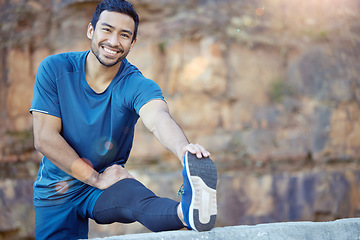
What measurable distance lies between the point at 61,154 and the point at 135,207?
480 millimetres

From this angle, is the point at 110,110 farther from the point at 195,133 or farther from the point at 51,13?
the point at 51,13

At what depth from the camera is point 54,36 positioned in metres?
5.42

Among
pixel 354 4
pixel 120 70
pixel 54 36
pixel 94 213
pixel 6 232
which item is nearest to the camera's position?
pixel 94 213

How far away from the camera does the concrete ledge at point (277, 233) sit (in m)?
1.55

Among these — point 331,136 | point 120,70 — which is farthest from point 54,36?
point 331,136

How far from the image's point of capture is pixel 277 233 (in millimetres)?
1689

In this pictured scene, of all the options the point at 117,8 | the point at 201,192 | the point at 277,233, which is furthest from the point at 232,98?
the point at 201,192

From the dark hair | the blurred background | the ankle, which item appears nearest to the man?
the dark hair

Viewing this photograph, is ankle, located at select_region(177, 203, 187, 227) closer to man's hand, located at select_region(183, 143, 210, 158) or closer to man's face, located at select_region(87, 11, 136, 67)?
man's hand, located at select_region(183, 143, 210, 158)

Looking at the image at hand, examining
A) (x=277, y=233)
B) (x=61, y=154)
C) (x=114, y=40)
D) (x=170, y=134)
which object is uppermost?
(x=114, y=40)

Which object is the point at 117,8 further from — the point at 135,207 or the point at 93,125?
the point at 135,207

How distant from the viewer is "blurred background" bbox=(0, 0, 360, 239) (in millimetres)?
5188

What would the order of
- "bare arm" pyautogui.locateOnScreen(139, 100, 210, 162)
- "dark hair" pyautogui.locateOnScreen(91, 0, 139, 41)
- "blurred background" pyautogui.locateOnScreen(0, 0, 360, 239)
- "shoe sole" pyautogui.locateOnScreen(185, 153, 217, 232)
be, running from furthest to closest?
"blurred background" pyautogui.locateOnScreen(0, 0, 360, 239), "dark hair" pyautogui.locateOnScreen(91, 0, 139, 41), "bare arm" pyautogui.locateOnScreen(139, 100, 210, 162), "shoe sole" pyautogui.locateOnScreen(185, 153, 217, 232)

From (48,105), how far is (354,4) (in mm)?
5308
